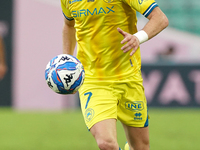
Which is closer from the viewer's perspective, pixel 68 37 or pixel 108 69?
pixel 108 69

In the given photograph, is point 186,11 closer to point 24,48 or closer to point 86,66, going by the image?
point 24,48

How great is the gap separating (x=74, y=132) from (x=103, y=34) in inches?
198

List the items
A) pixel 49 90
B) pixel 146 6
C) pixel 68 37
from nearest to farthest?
pixel 146 6
pixel 68 37
pixel 49 90

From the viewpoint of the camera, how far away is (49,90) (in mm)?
15391

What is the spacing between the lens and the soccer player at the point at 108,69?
4547 millimetres

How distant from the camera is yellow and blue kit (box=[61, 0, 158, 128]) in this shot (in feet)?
15.0

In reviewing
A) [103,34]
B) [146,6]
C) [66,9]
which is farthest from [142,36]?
[66,9]

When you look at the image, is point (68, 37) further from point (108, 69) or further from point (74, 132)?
point (74, 132)

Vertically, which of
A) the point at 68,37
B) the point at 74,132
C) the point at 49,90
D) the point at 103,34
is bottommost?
the point at 49,90

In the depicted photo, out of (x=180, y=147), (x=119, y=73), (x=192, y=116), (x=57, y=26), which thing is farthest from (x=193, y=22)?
(x=119, y=73)

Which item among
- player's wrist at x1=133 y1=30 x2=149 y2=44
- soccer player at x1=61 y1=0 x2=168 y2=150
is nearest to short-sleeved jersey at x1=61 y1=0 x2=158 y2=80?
soccer player at x1=61 y1=0 x2=168 y2=150

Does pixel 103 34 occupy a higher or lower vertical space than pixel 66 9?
lower

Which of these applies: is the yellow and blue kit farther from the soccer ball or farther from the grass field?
the grass field

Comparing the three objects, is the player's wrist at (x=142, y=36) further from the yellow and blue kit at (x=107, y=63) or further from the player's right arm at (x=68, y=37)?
the player's right arm at (x=68, y=37)
